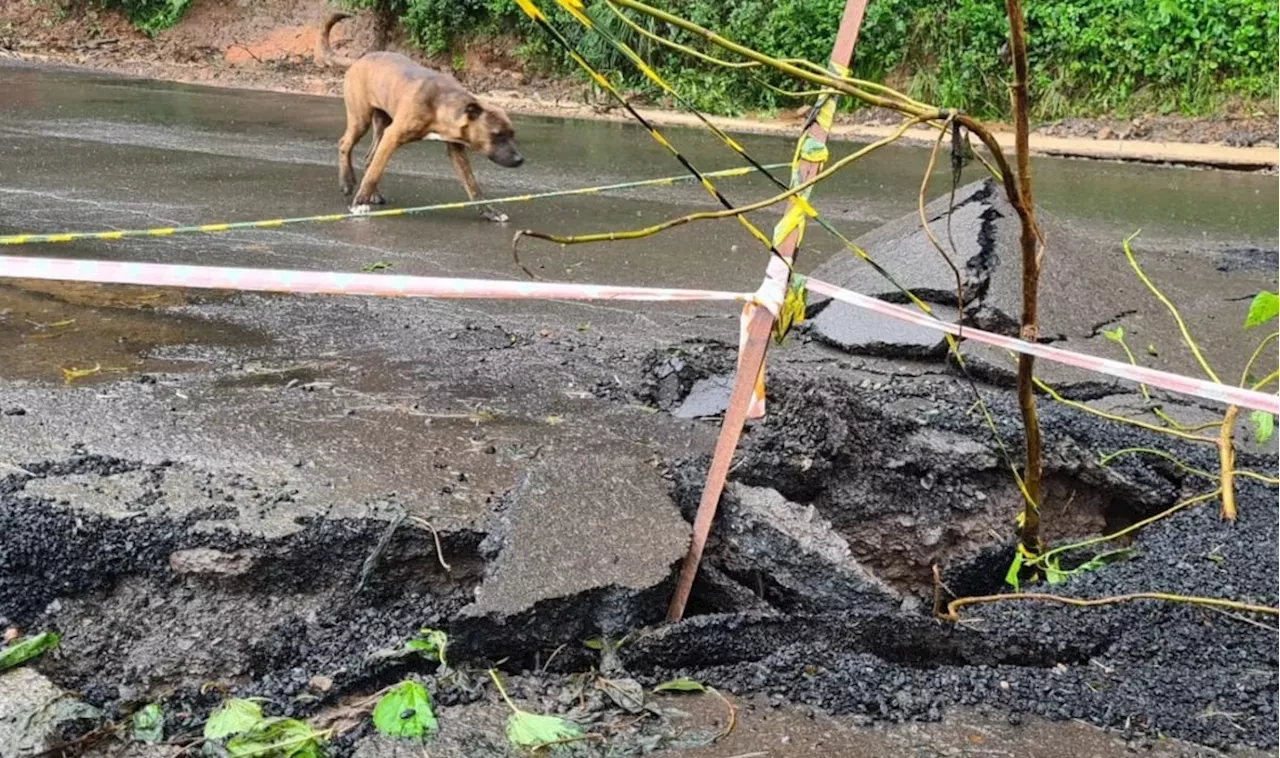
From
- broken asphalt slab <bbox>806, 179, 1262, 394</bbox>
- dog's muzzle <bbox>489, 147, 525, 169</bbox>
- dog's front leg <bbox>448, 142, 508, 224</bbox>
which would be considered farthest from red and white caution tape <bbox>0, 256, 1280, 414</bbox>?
dog's muzzle <bbox>489, 147, 525, 169</bbox>

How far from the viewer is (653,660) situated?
254 centimetres

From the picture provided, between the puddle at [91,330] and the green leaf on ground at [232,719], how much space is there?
197 cm

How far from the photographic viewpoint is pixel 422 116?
7.55 m

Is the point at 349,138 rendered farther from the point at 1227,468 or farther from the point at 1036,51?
the point at 1036,51

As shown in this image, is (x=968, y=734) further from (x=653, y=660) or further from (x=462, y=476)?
(x=462, y=476)

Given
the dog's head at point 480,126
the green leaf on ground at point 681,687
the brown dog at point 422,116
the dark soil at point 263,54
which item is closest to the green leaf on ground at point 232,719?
the green leaf on ground at point 681,687

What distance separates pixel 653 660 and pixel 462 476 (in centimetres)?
92

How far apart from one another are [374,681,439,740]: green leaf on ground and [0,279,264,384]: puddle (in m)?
2.15

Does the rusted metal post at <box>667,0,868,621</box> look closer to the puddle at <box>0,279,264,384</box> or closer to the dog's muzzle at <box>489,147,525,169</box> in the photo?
the puddle at <box>0,279,264,384</box>

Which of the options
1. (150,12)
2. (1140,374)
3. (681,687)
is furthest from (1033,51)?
(150,12)

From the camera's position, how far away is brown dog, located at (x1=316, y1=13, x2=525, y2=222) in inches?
296

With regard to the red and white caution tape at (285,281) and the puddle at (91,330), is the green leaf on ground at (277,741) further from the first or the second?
the puddle at (91,330)

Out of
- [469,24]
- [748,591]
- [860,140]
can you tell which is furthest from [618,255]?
[469,24]

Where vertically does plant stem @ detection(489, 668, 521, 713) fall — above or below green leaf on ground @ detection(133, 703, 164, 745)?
above
